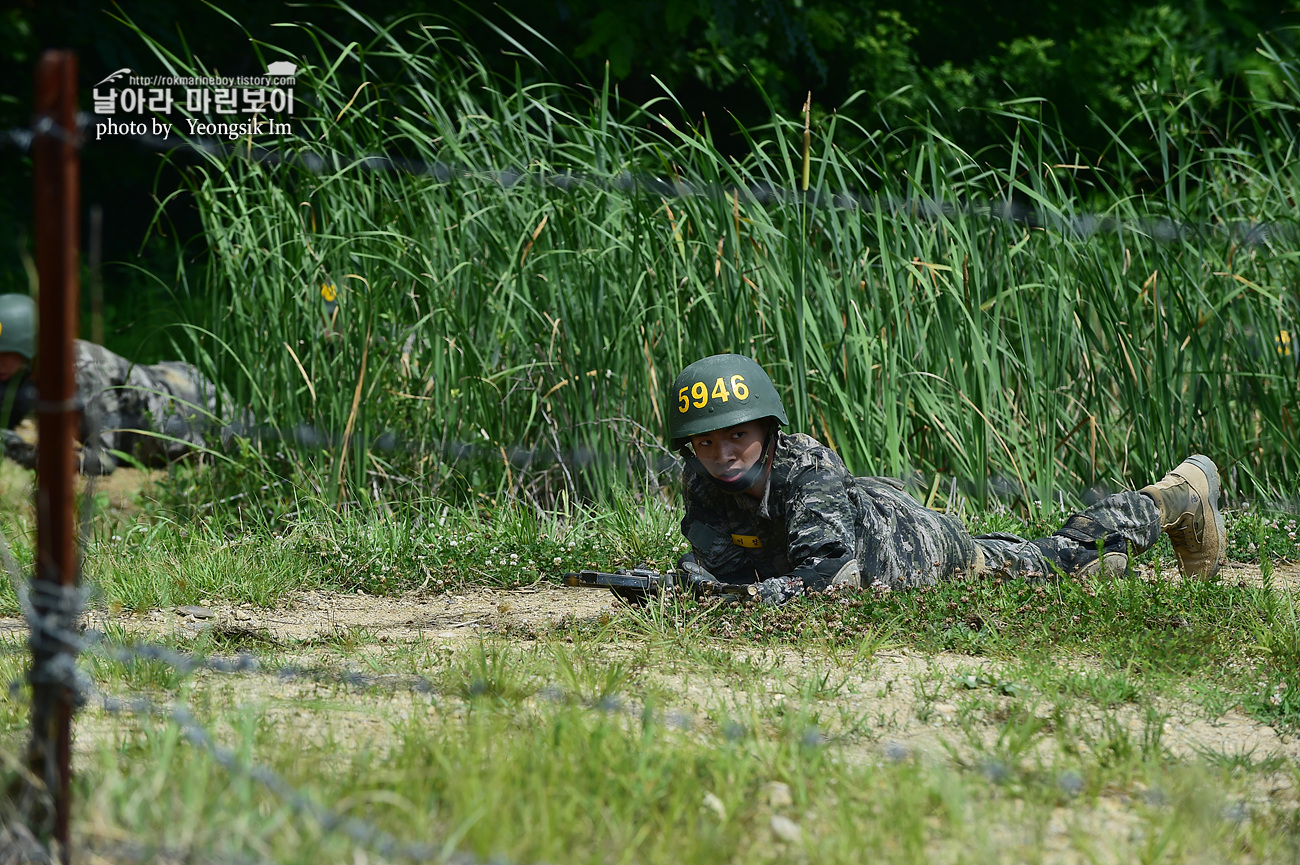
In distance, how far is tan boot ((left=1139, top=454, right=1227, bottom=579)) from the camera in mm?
4492

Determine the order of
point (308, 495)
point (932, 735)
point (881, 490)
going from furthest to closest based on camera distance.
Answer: point (308, 495)
point (881, 490)
point (932, 735)

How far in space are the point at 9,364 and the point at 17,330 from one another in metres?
0.19

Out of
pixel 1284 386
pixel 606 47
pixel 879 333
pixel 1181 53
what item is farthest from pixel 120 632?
pixel 1181 53

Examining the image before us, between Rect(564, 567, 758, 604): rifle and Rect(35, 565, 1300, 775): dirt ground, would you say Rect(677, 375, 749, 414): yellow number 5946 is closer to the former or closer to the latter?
Rect(564, 567, 758, 604): rifle

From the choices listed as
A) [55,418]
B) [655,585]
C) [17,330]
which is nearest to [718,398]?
[655,585]

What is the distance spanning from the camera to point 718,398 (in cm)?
399

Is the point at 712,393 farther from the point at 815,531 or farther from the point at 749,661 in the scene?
Result: the point at 749,661

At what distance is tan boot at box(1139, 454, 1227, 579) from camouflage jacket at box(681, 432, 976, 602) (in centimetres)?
73

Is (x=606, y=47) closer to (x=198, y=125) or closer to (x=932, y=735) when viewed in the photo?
(x=198, y=125)

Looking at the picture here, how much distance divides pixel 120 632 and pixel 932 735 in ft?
7.56

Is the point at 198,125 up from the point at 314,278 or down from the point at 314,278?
up

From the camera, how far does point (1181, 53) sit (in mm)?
11875

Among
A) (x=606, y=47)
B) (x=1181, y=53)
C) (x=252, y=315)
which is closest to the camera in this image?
(x=252, y=315)

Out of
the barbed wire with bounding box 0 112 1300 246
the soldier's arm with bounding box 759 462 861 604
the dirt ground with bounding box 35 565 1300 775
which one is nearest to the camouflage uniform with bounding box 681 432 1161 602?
the soldier's arm with bounding box 759 462 861 604
